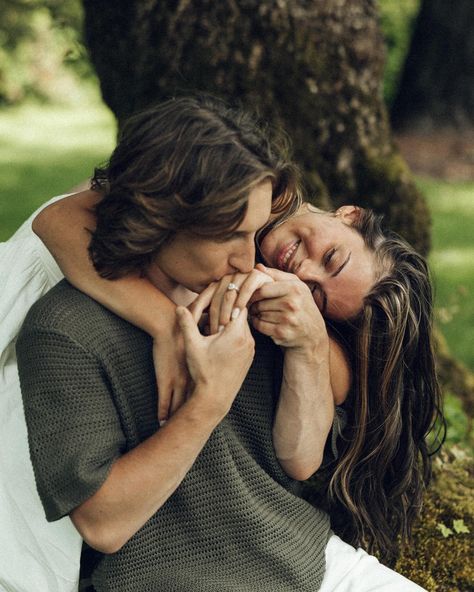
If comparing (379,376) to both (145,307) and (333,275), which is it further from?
(145,307)

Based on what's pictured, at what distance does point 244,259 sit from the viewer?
2.46 m

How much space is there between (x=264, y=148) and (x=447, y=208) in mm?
7706

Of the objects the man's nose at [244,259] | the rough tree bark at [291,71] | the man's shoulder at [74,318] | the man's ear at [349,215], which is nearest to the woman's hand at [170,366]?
the man's shoulder at [74,318]

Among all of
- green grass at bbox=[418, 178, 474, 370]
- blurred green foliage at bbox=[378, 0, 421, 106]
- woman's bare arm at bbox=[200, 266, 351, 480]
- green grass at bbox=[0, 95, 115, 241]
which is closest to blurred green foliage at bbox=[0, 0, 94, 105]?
green grass at bbox=[0, 95, 115, 241]

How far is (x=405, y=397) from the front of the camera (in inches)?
119

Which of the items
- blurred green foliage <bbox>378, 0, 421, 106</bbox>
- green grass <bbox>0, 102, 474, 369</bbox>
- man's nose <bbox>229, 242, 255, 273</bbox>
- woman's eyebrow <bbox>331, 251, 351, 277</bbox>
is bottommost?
green grass <bbox>0, 102, 474, 369</bbox>

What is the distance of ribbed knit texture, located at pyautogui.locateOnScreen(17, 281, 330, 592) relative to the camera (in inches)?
90.0

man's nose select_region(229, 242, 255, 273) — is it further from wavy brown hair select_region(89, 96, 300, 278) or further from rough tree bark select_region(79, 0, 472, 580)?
rough tree bark select_region(79, 0, 472, 580)

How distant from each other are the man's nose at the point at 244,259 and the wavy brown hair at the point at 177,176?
0.41 feet

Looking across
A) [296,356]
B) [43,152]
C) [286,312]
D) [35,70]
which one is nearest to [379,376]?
[296,356]

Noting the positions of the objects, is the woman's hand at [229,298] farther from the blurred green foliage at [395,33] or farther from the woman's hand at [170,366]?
the blurred green foliage at [395,33]

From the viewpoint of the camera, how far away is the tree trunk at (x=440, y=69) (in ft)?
38.2

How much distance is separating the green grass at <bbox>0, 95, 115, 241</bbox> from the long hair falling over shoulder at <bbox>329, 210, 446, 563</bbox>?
5.18m

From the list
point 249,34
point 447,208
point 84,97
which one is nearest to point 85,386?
point 249,34
